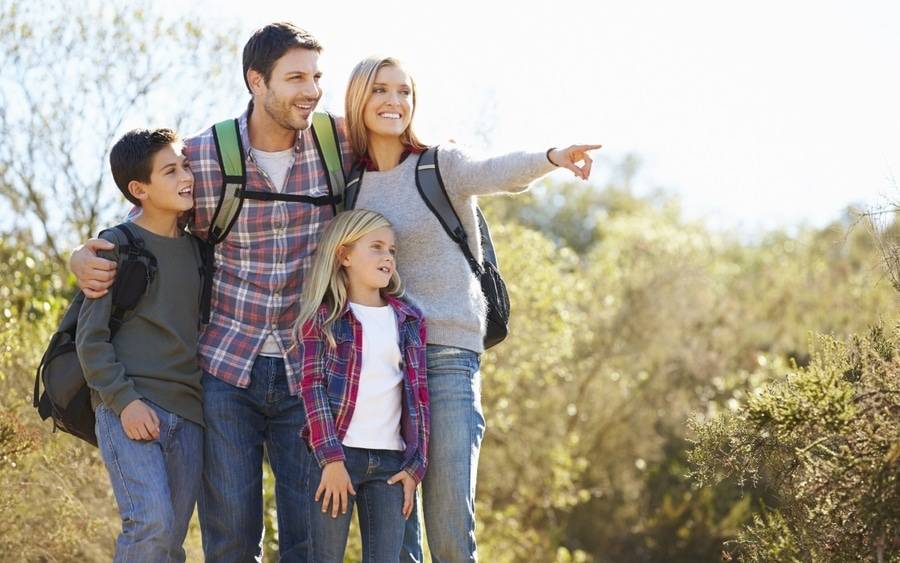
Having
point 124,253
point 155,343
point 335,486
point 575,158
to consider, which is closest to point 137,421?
point 155,343

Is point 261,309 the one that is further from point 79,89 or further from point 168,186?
point 79,89

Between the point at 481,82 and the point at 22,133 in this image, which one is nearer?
the point at 22,133

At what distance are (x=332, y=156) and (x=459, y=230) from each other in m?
0.65

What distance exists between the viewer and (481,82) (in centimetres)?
1109

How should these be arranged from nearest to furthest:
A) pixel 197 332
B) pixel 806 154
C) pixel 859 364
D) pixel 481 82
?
pixel 859 364, pixel 197 332, pixel 481 82, pixel 806 154

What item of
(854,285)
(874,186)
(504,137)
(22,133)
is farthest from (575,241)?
(874,186)

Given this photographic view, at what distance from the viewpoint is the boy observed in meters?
4.18

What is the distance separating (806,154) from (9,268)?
17321mm

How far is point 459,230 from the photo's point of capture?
4.60 meters

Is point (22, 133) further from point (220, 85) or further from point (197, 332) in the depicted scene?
point (197, 332)

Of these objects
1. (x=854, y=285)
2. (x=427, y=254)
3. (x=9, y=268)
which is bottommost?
(x=854, y=285)

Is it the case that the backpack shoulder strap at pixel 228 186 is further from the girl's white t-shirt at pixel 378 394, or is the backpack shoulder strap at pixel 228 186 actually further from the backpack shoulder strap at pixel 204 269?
the girl's white t-shirt at pixel 378 394

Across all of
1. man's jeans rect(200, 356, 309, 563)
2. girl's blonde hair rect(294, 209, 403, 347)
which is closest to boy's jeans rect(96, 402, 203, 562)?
man's jeans rect(200, 356, 309, 563)

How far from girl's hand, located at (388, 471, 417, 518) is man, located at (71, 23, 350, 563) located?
1.38ft
